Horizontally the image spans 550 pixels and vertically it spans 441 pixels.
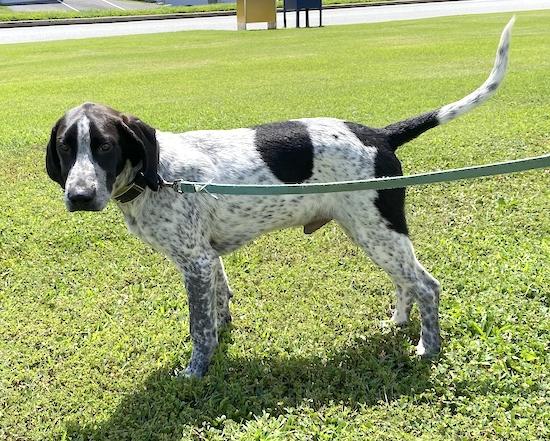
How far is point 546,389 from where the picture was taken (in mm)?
3172

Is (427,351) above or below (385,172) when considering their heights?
below

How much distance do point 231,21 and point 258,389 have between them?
3346cm

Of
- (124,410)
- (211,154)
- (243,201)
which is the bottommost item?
(124,410)

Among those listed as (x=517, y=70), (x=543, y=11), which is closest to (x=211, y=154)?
(x=517, y=70)

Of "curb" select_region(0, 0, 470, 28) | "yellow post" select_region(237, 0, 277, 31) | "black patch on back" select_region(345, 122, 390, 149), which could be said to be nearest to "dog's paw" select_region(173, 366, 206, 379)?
"black patch on back" select_region(345, 122, 390, 149)

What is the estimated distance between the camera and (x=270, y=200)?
3475 mm

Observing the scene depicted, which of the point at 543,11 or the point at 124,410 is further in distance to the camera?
the point at 543,11

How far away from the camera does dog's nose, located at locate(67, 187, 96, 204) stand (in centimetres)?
282

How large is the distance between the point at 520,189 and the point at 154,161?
3891 millimetres

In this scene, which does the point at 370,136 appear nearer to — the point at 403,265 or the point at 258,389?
the point at 403,265

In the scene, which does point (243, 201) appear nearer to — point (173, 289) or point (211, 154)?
point (211, 154)

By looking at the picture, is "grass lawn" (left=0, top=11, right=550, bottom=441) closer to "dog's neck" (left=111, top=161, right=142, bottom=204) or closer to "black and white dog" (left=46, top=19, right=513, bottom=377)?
"black and white dog" (left=46, top=19, right=513, bottom=377)

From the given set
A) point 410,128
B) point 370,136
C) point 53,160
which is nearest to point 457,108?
point 410,128

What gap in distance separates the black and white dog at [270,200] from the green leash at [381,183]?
26cm
